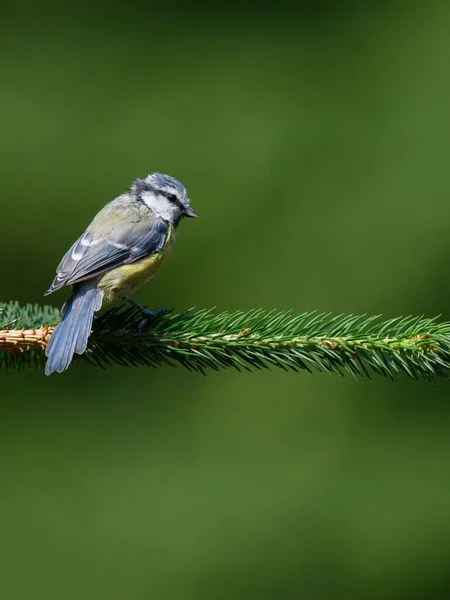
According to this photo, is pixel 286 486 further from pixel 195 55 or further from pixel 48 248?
pixel 195 55

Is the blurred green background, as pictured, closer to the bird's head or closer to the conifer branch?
the bird's head

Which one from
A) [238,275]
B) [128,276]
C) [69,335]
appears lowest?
[69,335]

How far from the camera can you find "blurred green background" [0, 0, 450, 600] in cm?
354

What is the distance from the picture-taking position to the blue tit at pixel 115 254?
1922 millimetres

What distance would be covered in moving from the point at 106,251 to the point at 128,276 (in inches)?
4.0

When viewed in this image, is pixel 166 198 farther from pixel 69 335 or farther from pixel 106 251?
pixel 69 335

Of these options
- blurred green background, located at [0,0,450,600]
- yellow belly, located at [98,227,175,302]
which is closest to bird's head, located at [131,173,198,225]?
yellow belly, located at [98,227,175,302]

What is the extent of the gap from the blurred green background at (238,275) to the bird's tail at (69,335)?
72.7 inches

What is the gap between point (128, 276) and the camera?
2.29 meters

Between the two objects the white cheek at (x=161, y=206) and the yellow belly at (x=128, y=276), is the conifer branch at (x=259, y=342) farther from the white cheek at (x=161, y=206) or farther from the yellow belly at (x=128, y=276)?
Result: the white cheek at (x=161, y=206)

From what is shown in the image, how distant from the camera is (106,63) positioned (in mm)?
4273

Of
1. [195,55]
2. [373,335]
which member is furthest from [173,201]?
[195,55]

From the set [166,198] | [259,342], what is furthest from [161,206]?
[259,342]

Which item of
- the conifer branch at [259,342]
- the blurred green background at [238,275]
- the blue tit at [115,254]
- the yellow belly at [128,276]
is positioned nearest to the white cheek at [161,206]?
the blue tit at [115,254]
